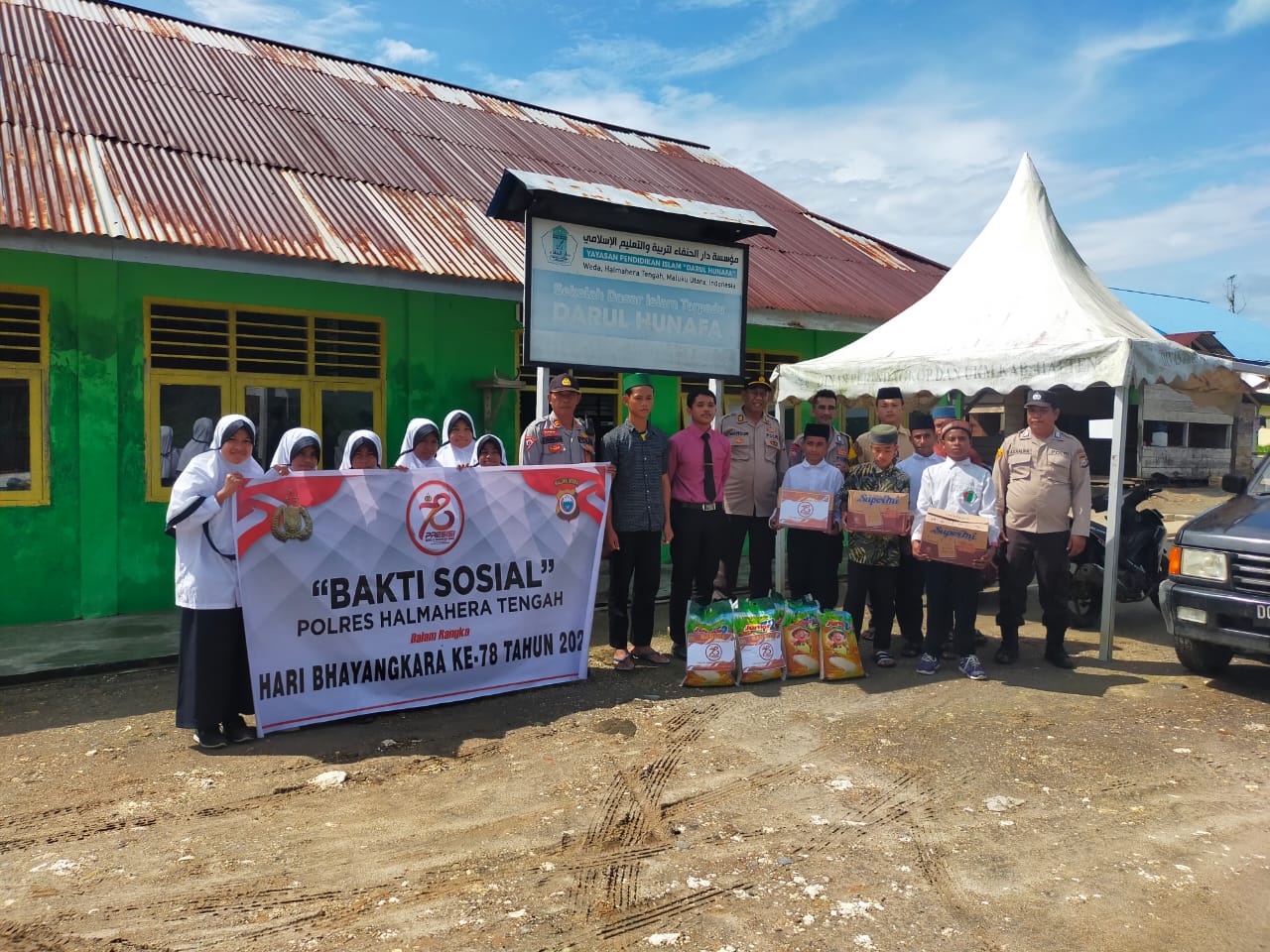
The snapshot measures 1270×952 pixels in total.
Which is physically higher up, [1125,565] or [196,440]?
[196,440]

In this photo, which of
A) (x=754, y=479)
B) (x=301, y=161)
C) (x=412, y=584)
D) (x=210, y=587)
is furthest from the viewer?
(x=301, y=161)

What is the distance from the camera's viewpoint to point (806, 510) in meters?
6.15

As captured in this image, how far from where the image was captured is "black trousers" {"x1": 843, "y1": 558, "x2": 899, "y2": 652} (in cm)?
614

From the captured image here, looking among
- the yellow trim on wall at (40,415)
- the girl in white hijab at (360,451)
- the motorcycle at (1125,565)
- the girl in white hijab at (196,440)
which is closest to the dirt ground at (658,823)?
the girl in white hijab at (360,451)

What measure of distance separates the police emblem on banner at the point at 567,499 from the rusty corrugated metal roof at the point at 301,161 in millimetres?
3294

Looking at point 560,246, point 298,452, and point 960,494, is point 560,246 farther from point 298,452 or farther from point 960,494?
point 960,494

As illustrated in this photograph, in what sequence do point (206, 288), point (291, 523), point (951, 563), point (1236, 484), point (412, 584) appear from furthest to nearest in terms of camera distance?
point (206, 288), point (1236, 484), point (951, 563), point (412, 584), point (291, 523)

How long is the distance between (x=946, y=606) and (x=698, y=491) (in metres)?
1.84

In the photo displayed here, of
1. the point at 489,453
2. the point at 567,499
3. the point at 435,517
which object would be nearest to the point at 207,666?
the point at 435,517

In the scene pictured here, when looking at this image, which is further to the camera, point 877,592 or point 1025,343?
point 1025,343

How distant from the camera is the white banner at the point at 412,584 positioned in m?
4.69

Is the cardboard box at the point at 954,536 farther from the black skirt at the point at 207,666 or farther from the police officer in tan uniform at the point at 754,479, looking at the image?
the black skirt at the point at 207,666

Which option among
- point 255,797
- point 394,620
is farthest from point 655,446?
point 255,797

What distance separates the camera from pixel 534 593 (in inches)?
221
